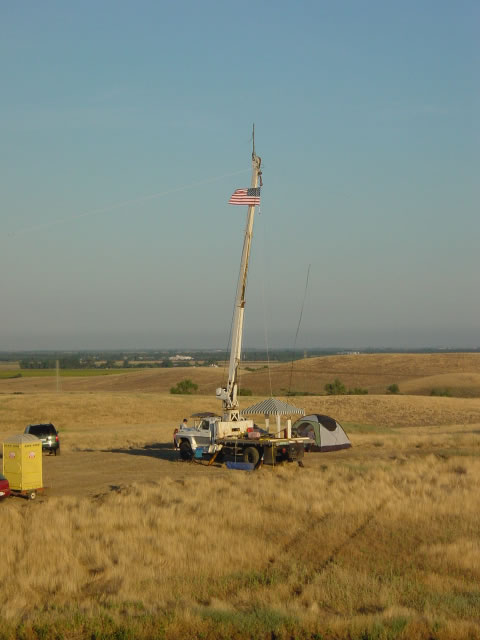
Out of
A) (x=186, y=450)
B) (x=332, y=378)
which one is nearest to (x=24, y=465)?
(x=186, y=450)

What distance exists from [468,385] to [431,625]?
89.8m

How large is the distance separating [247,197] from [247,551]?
1655 centimetres

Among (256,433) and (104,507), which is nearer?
(104,507)

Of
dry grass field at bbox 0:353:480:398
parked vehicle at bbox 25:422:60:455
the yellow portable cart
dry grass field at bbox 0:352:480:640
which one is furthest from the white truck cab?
dry grass field at bbox 0:353:480:398

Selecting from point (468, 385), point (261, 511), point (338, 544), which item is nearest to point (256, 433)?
point (261, 511)

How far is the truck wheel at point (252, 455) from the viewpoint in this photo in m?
28.6

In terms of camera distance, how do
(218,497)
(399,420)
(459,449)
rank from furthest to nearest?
(399,420)
(459,449)
(218,497)

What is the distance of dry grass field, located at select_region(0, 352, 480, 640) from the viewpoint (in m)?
11.6

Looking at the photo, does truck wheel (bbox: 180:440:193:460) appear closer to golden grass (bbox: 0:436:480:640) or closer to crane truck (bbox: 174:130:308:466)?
crane truck (bbox: 174:130:308:466)

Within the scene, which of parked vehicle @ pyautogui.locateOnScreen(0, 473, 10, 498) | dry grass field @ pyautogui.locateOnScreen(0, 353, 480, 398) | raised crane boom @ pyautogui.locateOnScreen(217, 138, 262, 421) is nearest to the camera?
parked vehicle @ pyautogui.locateOnScreen(0, 473, 10, 498)

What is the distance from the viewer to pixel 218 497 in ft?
70.6

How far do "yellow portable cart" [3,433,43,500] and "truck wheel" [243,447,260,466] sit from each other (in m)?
8.04

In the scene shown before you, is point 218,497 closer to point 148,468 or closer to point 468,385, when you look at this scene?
point 148,468

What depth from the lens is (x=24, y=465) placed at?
2328cm
